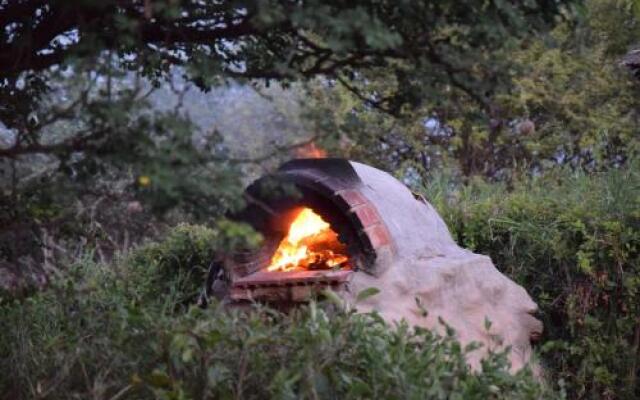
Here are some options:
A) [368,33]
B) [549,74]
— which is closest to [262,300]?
[368,33]

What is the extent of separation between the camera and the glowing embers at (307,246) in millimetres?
5660

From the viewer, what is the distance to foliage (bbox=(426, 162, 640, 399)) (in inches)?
218

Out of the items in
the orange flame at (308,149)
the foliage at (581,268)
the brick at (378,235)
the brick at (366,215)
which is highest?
the orange flame at (308,149)

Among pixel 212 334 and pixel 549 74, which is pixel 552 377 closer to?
pixel 212 334

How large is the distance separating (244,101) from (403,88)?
15.6 m

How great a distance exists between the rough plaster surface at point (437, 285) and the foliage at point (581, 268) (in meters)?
0.34

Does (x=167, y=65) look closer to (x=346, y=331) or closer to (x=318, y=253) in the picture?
(x=346, y=331)

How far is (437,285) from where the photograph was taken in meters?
5.21

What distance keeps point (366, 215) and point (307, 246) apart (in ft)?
2.76

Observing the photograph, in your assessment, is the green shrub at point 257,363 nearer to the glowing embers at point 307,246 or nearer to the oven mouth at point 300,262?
the oven mouth at point 300,262

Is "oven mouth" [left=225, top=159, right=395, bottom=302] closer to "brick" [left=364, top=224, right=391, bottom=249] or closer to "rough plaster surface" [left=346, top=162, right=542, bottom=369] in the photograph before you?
"brick" [left=364, top=224, right=391, bottom=249]

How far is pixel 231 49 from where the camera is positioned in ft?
12.1

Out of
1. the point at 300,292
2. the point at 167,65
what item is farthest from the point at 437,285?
the point at 167,65

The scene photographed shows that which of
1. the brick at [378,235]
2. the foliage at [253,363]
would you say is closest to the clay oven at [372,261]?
the brick at [378,235]
